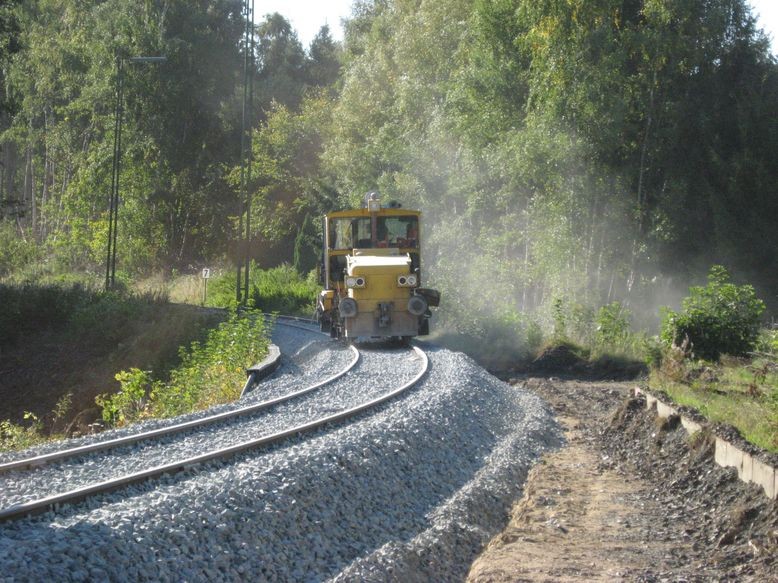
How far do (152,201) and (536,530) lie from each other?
52939 mm

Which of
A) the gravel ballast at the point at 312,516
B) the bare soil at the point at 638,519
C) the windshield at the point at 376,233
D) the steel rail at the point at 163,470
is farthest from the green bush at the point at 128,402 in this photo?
the bare soil at the point at 638,519

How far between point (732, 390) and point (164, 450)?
8.31 meters

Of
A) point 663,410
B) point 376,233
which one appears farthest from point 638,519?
point 376,233

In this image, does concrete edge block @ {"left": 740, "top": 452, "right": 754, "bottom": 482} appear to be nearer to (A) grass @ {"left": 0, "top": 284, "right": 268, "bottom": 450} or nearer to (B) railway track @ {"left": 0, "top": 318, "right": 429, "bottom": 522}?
(B) railway track @ {"left": 0, "top": 318, "right": 429, "bottom": 522}

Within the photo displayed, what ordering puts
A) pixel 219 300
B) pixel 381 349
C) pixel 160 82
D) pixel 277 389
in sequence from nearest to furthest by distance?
1. pixel 277 389
2. pixel 381 349
3. pixel 219 300
4. pixel 160 82

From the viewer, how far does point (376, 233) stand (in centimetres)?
2514

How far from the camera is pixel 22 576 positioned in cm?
624

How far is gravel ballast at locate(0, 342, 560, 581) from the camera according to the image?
6.96 meters

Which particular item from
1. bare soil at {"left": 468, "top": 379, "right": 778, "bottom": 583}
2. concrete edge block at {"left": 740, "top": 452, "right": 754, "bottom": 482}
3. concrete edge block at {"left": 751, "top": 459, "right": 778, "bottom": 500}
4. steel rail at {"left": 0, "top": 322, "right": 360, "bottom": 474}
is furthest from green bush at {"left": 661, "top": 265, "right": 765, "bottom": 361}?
concrete edge block at {"left": 751, "top": 459, "right": 778, "bottom": 500}

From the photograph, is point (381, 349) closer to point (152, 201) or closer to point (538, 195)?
point (538, 195)

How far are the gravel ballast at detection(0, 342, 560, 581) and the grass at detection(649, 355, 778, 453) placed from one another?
2.44 metres

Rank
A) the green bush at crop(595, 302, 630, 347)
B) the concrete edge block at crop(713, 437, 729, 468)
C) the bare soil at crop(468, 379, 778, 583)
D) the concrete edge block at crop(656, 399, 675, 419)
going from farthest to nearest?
the green bush at crop(595, 302, 630, 347), the concrete edge block at crop(656, 399, 675, 419), the concrete edge block at crop(713, 437, 729, 468), the bare soil at crop(468, 379, 778, 583)

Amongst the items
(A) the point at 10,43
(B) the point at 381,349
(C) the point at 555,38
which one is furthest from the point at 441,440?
(A) the point at 10,43

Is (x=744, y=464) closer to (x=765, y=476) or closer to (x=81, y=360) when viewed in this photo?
(x=765, y=476)
